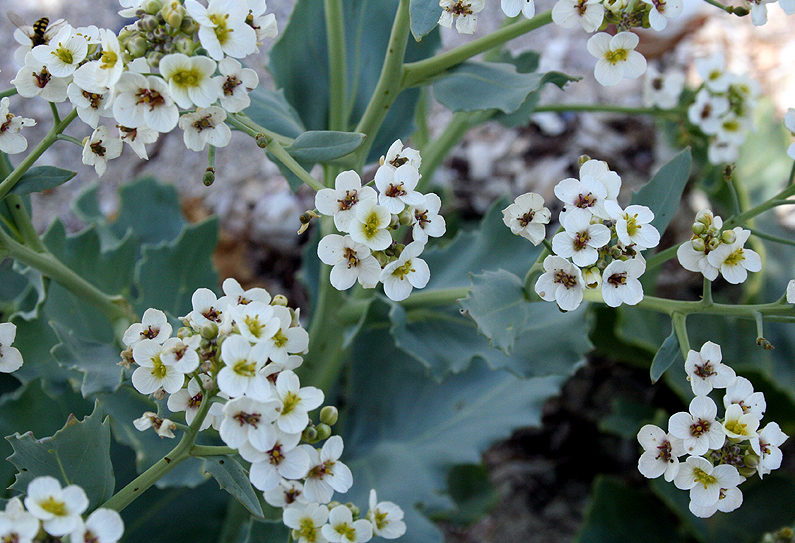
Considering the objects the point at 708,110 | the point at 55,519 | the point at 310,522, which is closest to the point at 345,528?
the point at 310,522

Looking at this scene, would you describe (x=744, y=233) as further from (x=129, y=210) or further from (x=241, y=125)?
(x=129, y=210)

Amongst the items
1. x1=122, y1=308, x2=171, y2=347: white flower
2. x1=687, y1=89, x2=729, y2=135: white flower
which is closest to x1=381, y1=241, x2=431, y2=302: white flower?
x1=122, y1=308, x2=171, y2=347: white flower

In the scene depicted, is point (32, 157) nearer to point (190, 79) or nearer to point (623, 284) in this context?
point (190, 79)

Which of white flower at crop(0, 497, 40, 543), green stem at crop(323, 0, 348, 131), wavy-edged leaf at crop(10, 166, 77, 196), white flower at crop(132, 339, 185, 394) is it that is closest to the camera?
white flower at crop(0, 497, 40, 543)

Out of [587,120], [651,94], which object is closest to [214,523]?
[651,94]

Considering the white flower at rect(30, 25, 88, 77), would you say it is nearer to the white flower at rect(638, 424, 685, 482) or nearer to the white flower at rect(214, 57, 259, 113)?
→ the white flower at rect(214, 57, 259, 113)

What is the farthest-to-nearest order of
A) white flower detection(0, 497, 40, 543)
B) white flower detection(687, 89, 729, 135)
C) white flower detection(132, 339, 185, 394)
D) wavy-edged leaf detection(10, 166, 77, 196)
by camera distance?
white flower detection(687, 89, 729, 135)
wavy-edged leaf detection(10, 166, 77, 196)
white flower detection(132, 339, 185, 394)
white flower detection(0, 497, 40, 543)

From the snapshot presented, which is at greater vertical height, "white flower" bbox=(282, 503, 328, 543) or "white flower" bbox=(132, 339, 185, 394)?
"white flower" bbox=(132, 339, 185, 394)
